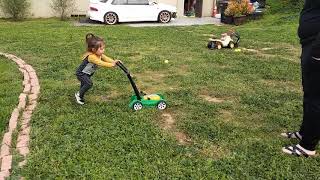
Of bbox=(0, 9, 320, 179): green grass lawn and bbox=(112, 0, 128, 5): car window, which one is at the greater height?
bbox=(112, 0, 128, 5): car window

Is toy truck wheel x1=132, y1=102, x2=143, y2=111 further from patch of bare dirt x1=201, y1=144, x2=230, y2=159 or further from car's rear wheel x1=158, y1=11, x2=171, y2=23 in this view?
car's rear wheel x1=158, y1=11, x2=171, y2=23

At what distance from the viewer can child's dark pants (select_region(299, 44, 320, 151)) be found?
14.7 ft

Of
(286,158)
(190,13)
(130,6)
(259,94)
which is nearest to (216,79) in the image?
(259,94)

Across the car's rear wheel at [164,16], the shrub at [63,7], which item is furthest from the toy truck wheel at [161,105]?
the shrub at [63,7]

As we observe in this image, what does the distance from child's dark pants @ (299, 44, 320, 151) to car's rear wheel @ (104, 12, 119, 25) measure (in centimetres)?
1509

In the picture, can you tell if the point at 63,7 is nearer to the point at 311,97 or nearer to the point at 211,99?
the point at 211,99

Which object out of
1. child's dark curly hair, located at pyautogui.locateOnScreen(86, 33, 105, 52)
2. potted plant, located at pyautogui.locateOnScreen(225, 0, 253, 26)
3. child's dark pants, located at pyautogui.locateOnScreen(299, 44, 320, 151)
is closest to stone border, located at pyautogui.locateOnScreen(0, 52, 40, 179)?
child's dark curly hair, located at pyautogui.locateOnScreen(86, 33, 105, 52)

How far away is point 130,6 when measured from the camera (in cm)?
1969

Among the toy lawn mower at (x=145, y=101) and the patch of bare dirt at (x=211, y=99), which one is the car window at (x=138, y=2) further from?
the toy lawn mower at (x=145, y=101)

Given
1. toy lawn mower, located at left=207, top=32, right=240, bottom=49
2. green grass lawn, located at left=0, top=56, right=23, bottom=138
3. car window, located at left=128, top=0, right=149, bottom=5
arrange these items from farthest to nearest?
car window, located at left=128, top=0, right=149, bottom=5, toy lawn mower, located at left=207, top=32, right=240, bottom=49, green grass lawn, located at left=0, top=56, right=23, bottom=138

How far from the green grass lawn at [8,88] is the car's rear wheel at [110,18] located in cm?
992

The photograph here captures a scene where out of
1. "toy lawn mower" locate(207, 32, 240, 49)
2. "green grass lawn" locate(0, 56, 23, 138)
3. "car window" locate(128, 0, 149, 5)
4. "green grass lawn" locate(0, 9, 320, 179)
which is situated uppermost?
"car window" locate(128, 0, 149, 5)

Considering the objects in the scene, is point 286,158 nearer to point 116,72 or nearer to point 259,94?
point 259,94

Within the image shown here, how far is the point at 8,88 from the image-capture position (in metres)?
7.18
